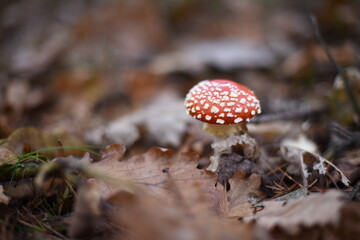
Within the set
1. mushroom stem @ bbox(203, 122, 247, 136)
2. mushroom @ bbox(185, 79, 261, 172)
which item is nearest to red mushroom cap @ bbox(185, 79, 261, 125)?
mushroom @ bbox(185, 79, 261, 172)

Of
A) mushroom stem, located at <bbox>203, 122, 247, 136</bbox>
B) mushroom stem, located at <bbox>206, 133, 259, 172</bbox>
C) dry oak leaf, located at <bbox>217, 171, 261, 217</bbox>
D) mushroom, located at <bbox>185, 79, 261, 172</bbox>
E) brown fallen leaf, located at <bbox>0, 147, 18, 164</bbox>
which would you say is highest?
mushroom, located at <bbox>185, 79, 261, 172</bbox>

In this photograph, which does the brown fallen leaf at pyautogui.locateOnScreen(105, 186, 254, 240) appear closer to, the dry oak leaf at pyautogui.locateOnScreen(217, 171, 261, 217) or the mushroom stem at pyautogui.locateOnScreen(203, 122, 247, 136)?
the dry oak leaf at pyautogui.locateOnScreen(217, 171, 261, 217)

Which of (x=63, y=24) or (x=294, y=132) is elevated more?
(x=63, y=24)

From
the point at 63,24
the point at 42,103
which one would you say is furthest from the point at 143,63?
the point at 63,24

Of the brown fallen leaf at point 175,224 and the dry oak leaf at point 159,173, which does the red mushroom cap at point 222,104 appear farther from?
the brown fallen leaf at point 175,224

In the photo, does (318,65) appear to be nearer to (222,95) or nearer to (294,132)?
(294,132)

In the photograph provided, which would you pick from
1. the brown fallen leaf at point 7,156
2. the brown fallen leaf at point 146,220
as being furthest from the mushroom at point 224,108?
the brown fallen leaf at point 7,156

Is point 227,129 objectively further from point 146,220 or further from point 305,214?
point 146,220
